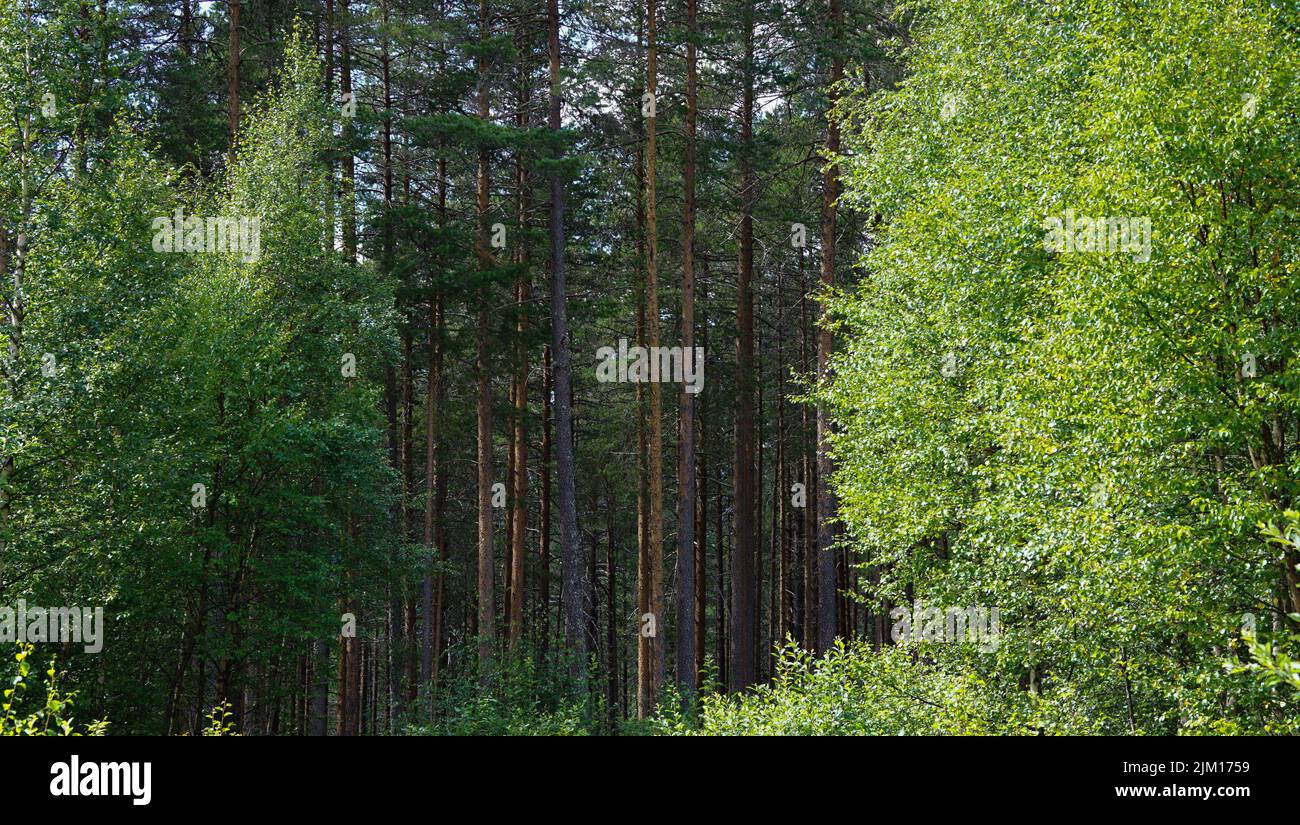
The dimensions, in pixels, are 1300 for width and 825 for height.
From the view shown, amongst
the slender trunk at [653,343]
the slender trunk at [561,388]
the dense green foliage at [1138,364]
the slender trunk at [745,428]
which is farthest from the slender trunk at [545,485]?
the dense green foliage at [1138,364]

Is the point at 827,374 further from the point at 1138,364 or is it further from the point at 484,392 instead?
the point at 1138,364

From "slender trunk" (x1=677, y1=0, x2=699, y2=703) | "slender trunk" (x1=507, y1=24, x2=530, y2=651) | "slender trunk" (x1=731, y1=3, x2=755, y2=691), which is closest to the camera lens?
"slender trunk" (x1=677, y1=0, x2=699, y2=703)

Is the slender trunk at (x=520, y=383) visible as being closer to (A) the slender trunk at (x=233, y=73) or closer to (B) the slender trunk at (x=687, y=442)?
(B) the slender trunk at (x=687, y=442)

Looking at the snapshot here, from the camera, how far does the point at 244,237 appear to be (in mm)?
18922

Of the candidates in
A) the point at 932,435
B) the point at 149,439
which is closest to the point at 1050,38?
the point at 932,435

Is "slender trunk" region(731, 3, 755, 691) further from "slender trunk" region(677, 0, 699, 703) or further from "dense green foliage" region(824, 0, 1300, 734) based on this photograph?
"dense green foliage" region(824, 0, 1300, 734)

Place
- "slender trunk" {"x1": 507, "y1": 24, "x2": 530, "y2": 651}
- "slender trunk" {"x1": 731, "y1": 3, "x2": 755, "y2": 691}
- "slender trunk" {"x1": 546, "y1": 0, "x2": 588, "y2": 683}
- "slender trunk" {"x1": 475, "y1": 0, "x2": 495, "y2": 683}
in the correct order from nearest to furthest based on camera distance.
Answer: "slender trunk" {"x1": 546, "y1": 0, "x2": 588, "y2": 683} < "slender trunk" {"x1": 475, "y1": 0, "x2": 495, "y2": 683} < "slender trunk" {"x1": 507, "y1": 24, "x2": 530, "y2": 651} < "slender trunk" {"x1": 731, "y1": 3, "x2": 755, "y2": 691}

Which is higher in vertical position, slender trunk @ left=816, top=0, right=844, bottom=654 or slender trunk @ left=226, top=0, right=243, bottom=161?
slender trunk @ left=226, top=0, right=243, bottom=161

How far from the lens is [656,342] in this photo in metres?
21.1

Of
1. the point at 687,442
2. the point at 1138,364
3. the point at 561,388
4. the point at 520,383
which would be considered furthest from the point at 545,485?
the point at 1138,364

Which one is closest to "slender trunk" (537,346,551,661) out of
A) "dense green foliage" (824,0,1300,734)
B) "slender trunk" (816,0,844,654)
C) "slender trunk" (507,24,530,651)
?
"slender trunk" (507,24,530,651)

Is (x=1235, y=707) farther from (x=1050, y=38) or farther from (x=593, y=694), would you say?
(x=593, y=694)

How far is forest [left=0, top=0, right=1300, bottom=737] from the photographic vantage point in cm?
1000
